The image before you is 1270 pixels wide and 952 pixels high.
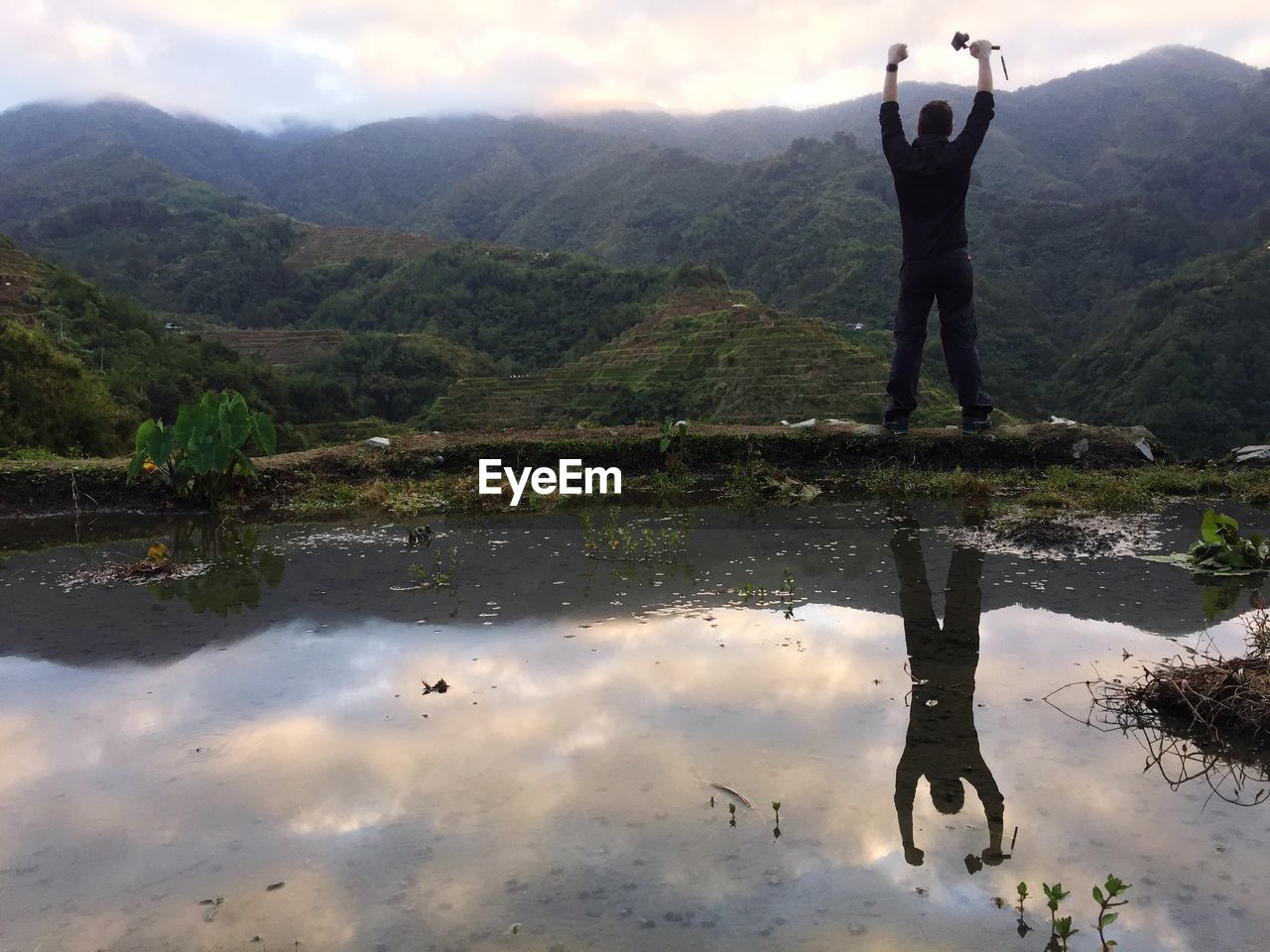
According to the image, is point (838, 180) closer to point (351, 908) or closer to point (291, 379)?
point (291, 379)

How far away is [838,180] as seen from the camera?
11038cm

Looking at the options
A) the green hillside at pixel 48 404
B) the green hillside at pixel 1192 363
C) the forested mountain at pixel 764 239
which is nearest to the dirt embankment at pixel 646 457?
the green hillside at pixel 48 404

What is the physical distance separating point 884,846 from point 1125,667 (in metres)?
1.50

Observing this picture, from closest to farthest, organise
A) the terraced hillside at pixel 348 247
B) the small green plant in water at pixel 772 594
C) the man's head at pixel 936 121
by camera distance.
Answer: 1. the small green plant in water at pixel 772 594
2. the man's head at pixel 936 121
3. the terraced hillside at pixel 348 247

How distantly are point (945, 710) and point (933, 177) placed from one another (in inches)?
182

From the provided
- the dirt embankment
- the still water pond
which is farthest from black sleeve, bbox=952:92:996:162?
the still water pond

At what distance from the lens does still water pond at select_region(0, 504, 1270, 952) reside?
6.01 feet

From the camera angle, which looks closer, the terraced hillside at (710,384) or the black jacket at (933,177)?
the black jacket at (933,177)

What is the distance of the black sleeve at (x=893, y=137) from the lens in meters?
6.19

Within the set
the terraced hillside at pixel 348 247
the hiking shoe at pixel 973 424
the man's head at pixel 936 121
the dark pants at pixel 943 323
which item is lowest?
the hiking shoe at pixel 973 424

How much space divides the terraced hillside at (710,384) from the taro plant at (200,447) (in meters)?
32.4

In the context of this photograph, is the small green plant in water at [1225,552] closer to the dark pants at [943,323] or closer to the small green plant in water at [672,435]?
the dark pants at [943,323]

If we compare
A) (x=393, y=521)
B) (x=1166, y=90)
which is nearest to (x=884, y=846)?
(x=393, y=521)

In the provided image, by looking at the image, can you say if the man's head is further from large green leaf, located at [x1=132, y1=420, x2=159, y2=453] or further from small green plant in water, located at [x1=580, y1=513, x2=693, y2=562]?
large green leaf, located at [x1=132, y1=420, x2=159, y2=453]
